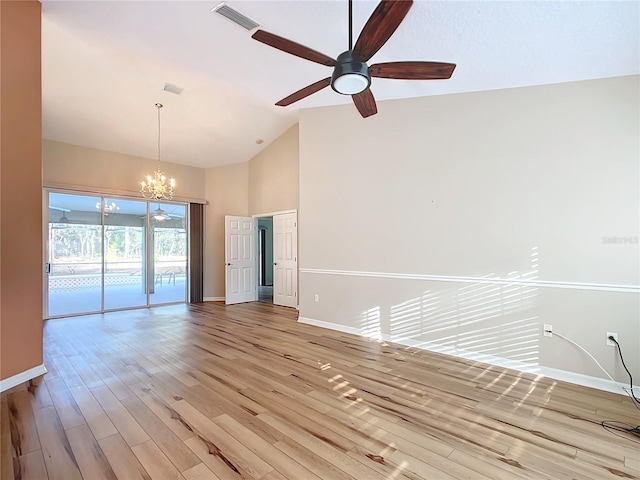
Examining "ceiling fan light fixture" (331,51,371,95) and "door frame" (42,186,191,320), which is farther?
"door frame" (42,186,191,320)

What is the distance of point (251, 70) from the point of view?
12.8ft

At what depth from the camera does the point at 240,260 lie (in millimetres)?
7238

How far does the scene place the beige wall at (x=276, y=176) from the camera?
21.0 feet

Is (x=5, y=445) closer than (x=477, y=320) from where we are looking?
Yes

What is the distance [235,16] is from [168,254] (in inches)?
221

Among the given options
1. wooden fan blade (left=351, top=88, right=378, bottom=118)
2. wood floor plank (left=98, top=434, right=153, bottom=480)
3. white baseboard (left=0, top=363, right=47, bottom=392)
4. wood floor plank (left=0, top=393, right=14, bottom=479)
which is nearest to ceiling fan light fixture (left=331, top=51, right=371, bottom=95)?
wooden fan blade (left=351, top=88, right=378, bottom=118)

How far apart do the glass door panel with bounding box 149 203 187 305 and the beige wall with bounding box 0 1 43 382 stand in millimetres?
3648

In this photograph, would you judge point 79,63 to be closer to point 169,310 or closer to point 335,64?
point 335,64

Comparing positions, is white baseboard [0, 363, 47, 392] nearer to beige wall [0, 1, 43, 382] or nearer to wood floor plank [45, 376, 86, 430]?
beige wall [0, 1, 43, 382]

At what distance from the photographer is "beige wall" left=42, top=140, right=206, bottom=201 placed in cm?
559

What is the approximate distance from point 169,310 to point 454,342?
18.0ft

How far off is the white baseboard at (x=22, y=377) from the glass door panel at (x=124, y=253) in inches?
135

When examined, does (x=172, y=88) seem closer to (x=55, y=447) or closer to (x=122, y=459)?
(x=55, y=447)

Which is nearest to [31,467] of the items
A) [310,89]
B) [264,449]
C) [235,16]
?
[264,449]
